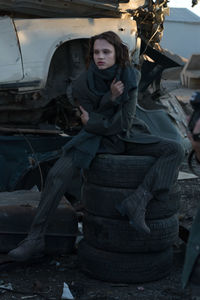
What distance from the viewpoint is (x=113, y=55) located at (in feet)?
14.0

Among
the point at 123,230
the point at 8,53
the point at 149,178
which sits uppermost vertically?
the point at 8,53

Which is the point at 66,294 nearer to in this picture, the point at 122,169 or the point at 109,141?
the point at 122,169

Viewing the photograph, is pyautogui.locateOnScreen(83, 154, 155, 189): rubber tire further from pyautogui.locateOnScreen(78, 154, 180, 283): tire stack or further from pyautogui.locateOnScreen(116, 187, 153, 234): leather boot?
pyautogui.locateOnScreen(116, 187, 153, 234): leather boot

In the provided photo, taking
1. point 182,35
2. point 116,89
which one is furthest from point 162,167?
point 182,35

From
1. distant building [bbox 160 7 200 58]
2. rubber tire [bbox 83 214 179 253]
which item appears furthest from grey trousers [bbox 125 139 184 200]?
distant building [bbox 160 7 200 58]

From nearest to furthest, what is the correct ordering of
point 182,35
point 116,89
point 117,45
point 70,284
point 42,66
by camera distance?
point 70,284, point 116,89, point 117,45, point 42,66, point 182,35

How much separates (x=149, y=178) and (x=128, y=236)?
1.40 feet

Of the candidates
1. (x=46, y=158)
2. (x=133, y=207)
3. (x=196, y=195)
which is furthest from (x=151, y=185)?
(x=196, y=195)

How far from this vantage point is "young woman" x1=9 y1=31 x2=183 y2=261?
3908 mm

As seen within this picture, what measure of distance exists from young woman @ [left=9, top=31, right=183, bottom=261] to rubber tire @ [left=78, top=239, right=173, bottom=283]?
311mm

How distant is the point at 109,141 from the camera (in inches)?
164

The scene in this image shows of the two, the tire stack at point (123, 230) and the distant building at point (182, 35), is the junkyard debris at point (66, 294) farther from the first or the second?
the distant building at point (182, 35)

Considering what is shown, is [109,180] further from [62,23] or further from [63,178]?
[62,23]

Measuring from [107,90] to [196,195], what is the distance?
2.64m
